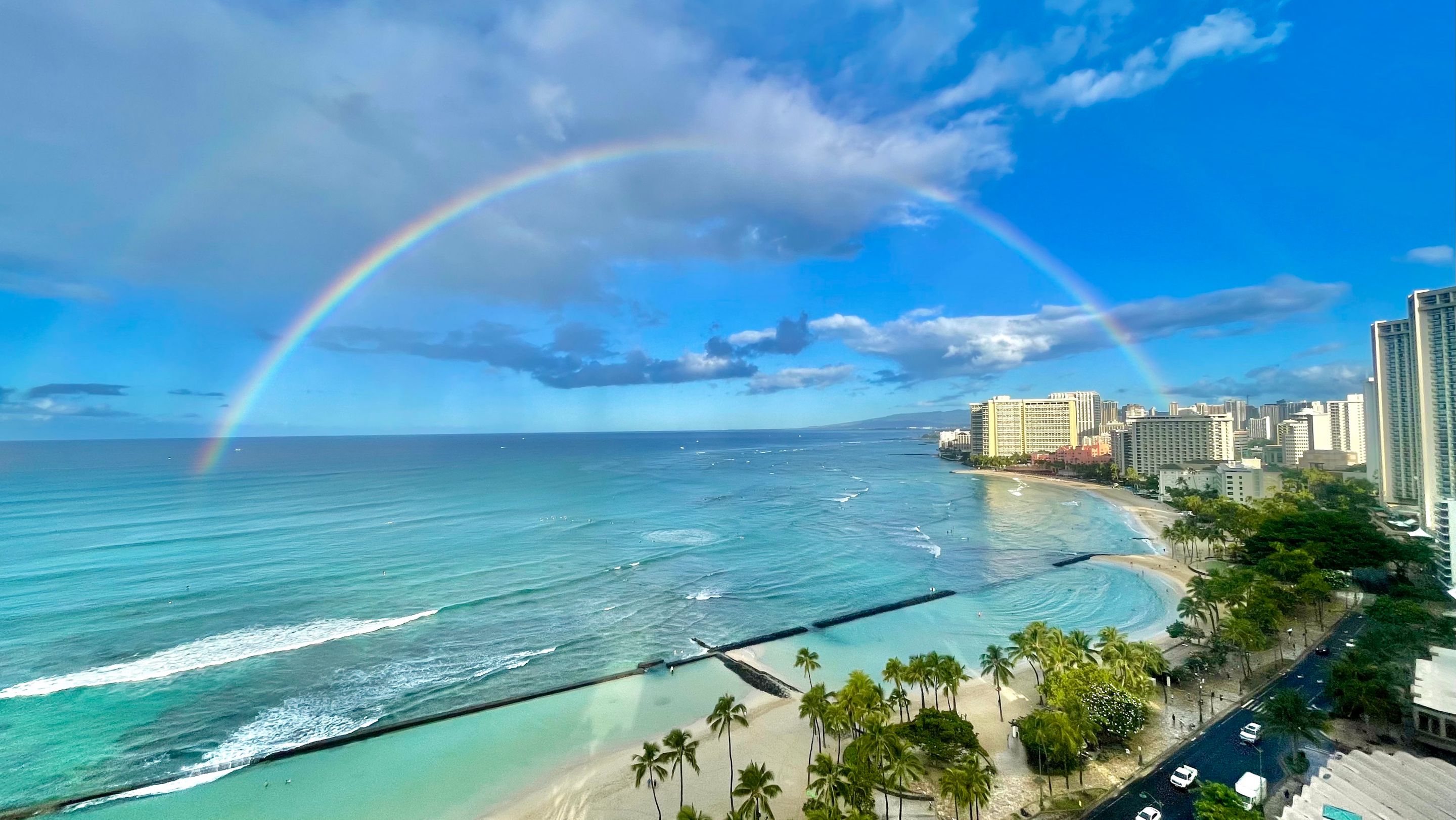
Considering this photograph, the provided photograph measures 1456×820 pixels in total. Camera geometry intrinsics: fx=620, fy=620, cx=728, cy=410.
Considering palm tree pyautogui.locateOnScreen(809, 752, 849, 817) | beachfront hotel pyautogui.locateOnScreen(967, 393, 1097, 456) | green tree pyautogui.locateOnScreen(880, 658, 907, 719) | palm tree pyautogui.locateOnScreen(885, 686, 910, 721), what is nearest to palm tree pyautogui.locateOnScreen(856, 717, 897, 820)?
palm tree pyautogui.locateOnScreen(809, 752, 849, 817)

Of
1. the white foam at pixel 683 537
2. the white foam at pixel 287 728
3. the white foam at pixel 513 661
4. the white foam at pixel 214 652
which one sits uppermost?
the white foam at pixel 683 537

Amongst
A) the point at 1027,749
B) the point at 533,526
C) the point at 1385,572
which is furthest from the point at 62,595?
the point at 1385,572

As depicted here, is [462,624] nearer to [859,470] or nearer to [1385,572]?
[1385,572]

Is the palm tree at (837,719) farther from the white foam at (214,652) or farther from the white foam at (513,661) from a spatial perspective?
the white foam at (214,652)

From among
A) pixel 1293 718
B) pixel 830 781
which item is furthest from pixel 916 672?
pixel 1293 718

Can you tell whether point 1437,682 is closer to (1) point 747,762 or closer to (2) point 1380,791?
(2) point 1380,791

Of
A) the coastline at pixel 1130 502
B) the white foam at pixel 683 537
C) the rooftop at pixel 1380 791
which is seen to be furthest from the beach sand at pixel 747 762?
the coastline at pixel 1130 502
